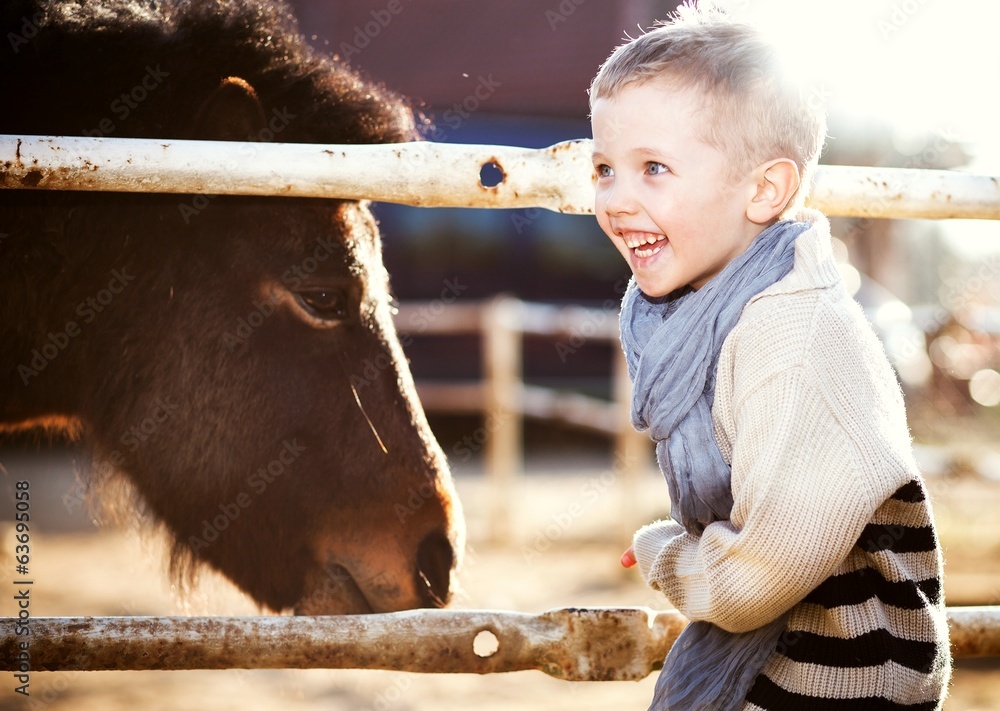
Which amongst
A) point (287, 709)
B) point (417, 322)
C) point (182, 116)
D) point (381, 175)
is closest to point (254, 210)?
point (182, 116)

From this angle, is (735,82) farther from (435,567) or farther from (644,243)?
(435,567)

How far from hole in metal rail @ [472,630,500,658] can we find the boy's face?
0.61 metres

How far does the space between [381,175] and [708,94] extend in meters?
0.55

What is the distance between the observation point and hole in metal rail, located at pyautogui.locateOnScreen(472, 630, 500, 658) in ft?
4.36


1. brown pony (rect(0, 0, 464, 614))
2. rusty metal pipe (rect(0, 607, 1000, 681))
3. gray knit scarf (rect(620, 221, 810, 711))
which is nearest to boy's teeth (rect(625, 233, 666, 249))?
gray knit scarf (rect(620, 221, 810, 711))

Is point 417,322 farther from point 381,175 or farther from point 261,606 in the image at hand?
point 381,175

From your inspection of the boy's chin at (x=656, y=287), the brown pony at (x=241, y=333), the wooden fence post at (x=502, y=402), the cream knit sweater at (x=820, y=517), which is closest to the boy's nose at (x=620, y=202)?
the boy's chin at (x=656, y=287)

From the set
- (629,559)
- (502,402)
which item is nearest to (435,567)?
(629,559)

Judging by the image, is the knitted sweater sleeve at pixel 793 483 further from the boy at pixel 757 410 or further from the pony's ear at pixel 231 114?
the pony's ear at pixel 231 114

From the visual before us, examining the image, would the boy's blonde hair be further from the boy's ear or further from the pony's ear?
the pony's ear

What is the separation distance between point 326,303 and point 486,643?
93 cm

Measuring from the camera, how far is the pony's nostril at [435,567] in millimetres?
1900

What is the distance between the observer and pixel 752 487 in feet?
3.22

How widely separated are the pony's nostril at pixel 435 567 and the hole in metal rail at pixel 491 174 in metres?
0.89
